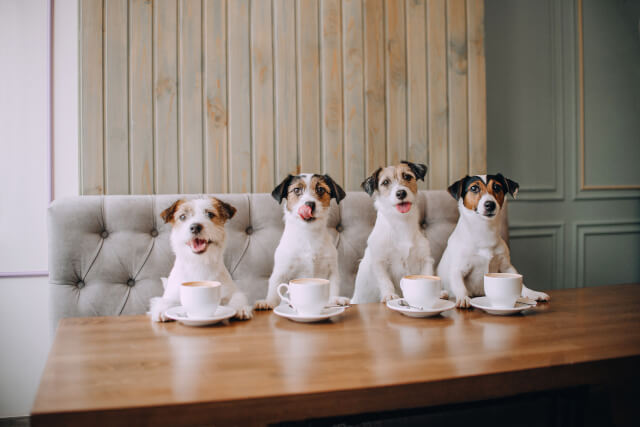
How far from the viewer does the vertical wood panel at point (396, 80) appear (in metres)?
1.89

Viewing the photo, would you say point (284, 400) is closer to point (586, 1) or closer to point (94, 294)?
point (94, 294)

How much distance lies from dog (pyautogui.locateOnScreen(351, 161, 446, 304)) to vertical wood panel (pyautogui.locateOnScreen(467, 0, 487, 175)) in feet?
2.52

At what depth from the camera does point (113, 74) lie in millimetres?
1634

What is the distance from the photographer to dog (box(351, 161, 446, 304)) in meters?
1.30

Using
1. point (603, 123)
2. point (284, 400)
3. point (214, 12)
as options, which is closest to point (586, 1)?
point (603, 123)

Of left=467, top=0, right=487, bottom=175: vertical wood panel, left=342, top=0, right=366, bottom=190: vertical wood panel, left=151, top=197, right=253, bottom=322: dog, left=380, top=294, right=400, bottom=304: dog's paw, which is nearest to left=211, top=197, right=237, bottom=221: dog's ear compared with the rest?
left=151, top=197, right=253, bottom=322: dog

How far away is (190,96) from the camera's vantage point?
1.71 metres

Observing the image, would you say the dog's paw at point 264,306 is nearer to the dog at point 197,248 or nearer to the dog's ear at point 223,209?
the dog at point 197,248

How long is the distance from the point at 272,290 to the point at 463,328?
562 mm

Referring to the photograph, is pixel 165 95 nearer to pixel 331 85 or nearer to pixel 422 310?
pixel 331 85

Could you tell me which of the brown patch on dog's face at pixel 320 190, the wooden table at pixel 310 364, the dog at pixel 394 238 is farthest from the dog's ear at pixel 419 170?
the wooden table at pixel 310 364

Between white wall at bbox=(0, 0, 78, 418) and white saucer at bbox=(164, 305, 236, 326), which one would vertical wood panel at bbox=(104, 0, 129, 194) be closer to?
white wall at bbox=(0, 0, 78, 418)

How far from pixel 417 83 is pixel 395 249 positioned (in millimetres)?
990

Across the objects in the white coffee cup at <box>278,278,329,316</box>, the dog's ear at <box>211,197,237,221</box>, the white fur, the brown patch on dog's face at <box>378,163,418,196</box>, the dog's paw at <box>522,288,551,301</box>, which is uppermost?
the brown patch on dog's face at <box>378,163,418,196</box>
